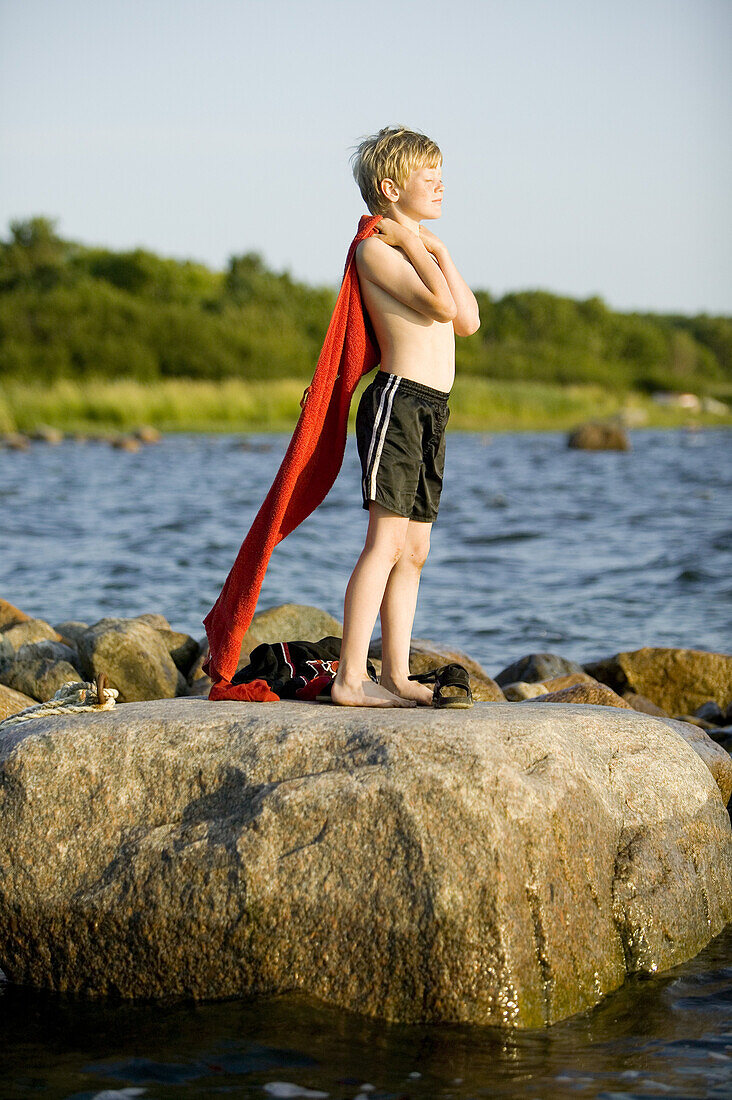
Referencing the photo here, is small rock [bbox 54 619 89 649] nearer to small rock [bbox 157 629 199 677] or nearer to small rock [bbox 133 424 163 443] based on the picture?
small rock [bbox 157 629 199 677]

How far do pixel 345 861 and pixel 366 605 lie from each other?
3.69 ft

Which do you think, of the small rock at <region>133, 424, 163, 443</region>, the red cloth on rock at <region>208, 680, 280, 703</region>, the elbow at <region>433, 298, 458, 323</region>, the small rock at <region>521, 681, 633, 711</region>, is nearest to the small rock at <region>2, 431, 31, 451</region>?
the small rock at <region>133, 424, 163, 443</region>

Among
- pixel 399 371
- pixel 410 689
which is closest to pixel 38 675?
pixel 410 689

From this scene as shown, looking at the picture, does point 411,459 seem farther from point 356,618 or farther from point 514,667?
point 514,667

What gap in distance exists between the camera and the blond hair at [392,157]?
167 inches

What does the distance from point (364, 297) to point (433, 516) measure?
83 cm

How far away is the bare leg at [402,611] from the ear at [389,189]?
1.15 meters

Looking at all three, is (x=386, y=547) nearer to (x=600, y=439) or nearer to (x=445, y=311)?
(x=445, y=311)

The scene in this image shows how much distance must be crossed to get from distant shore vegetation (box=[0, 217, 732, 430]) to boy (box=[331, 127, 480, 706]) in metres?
32.3

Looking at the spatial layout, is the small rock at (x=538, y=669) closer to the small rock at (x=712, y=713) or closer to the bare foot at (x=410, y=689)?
the small rock at (x=712, y=713)

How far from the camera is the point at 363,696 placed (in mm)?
4305

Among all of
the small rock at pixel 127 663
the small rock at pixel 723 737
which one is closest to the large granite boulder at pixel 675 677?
the small rock at pixel 723 737

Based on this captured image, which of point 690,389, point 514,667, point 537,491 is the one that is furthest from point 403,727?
point 690,389

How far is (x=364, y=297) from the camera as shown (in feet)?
14.5
